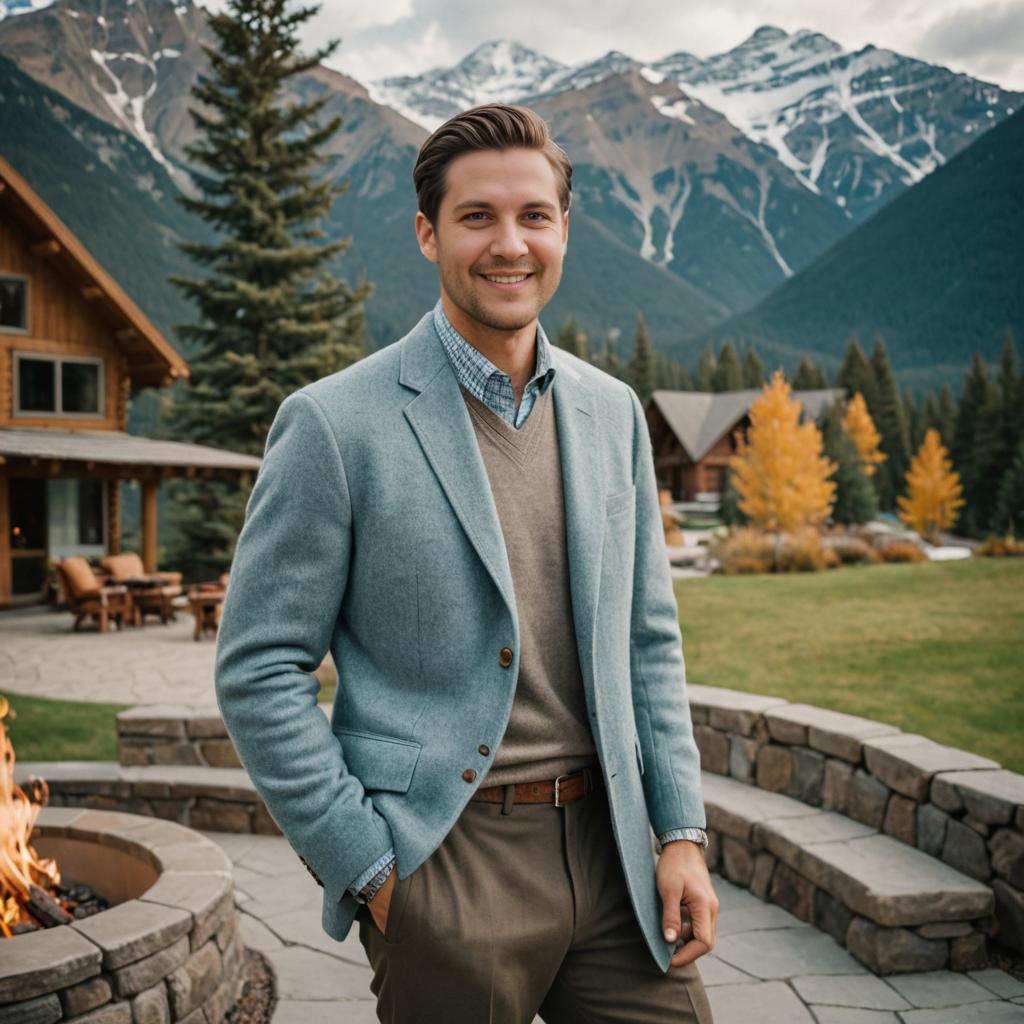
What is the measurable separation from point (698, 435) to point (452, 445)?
53735 millimetres

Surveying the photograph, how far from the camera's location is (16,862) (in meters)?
3.48

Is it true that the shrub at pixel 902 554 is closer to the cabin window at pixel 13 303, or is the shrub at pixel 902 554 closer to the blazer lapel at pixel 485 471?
the cabin window at pixel 13 303

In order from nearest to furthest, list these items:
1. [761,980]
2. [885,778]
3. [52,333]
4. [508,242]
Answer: [508,242], [761,980], [885,778], [52,333]

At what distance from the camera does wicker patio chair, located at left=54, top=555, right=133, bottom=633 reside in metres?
14.2

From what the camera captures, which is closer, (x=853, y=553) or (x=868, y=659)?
(x=868, y=659)

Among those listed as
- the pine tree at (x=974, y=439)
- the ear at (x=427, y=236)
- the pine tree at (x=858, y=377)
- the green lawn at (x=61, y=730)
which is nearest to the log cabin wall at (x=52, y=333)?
the green lawn at (x=61, y=730)

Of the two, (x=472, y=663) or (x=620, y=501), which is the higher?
(x=620, y=501)

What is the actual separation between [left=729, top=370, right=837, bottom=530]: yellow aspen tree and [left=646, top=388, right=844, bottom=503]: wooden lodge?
2349cm

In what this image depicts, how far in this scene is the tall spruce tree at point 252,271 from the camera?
2214 centimetres

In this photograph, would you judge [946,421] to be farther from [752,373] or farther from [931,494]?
[752,373]

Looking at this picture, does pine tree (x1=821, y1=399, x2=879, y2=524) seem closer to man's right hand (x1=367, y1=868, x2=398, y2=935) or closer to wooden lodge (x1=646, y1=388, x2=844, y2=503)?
wooden lodge (x1=646, y1=388, x2=844, y2=503)

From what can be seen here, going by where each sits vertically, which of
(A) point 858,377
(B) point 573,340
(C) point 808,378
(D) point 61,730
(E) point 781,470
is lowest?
(D) point 61,730

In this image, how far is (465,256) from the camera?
179cm

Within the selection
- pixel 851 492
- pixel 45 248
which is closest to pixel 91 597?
pixel 45 248
